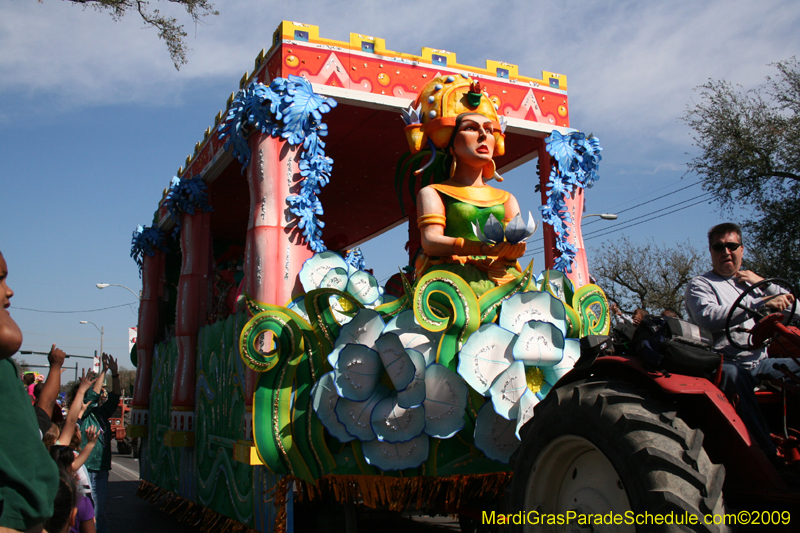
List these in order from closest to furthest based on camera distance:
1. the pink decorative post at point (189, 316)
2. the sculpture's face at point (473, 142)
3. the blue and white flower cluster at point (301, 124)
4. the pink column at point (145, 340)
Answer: the sculpture's face at point (473, 142), the blue and white flower cluster at point (301, 124), the pink decorative post at point (189, 316), the pink column at point (145, 340)

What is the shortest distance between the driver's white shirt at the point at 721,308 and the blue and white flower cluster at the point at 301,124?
3.27m

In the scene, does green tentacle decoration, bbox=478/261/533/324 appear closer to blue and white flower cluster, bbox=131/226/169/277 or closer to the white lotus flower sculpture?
the white lotus flower sculpture

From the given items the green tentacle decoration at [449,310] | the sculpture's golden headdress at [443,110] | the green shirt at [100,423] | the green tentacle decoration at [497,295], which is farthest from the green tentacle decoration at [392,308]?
the green shirt at [100,423]

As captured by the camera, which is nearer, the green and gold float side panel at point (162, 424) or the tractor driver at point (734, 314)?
the tractor driver at point (734, 314)

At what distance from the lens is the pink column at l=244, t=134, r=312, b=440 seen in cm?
562

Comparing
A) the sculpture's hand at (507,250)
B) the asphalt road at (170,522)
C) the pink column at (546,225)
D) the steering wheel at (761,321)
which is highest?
the pink column at (546,225)

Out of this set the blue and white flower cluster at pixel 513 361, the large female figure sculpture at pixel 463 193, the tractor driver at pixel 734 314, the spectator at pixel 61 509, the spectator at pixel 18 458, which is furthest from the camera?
the large female figure sculpture at pixel 463 193

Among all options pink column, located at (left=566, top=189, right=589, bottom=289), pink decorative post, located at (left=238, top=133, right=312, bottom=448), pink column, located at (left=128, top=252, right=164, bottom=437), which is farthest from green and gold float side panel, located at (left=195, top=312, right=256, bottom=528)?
pink column, located at (left=566, top=189, right=589, bottom=289)

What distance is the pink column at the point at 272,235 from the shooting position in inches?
221

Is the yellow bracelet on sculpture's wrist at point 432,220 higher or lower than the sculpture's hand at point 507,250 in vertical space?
higher

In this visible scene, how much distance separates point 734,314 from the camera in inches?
145

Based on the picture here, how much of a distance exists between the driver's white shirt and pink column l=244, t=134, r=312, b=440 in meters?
3.29

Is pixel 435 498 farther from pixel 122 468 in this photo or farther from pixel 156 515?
pixel 122 468

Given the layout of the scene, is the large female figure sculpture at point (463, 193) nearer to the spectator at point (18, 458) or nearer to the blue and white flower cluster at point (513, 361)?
the blue and white flower cluster at point (513, 361)
